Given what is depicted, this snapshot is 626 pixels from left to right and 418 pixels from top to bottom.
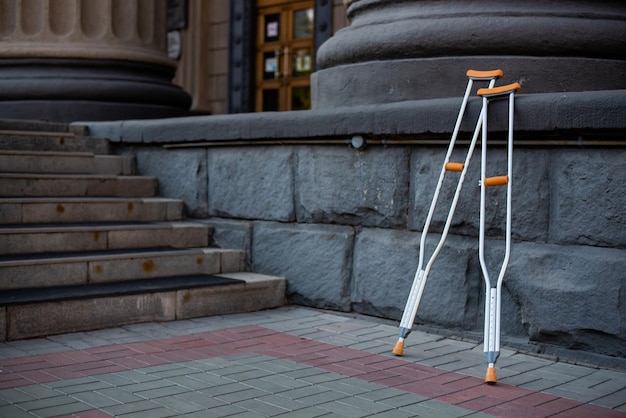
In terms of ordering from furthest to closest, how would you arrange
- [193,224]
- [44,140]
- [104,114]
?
[104,114]
[44,140]
[193,224]

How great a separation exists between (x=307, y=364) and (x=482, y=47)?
7.57ft

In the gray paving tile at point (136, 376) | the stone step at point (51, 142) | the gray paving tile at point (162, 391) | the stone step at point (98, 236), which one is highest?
the stone step at point (51, 142)


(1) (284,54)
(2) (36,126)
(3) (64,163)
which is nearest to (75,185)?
(3) (64,163)

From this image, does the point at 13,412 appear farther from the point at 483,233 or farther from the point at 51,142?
the point at 51,142

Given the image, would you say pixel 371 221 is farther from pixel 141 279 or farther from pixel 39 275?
pixel 39 275

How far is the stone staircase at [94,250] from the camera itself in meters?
4.93

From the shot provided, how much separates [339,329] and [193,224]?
1.75 m

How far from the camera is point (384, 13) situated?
5805mm

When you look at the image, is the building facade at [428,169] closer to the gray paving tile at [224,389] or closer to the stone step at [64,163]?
the stone step at [64,163]

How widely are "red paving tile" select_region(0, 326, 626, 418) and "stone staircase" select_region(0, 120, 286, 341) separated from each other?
45cm

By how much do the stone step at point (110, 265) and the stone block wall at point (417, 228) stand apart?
32 cm

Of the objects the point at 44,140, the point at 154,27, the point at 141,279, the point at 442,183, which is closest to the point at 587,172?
the point at 442,183

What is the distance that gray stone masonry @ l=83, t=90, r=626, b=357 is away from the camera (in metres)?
4.37

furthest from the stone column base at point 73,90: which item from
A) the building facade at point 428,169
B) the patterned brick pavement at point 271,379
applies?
the patterned brick pavement at point 271,379
